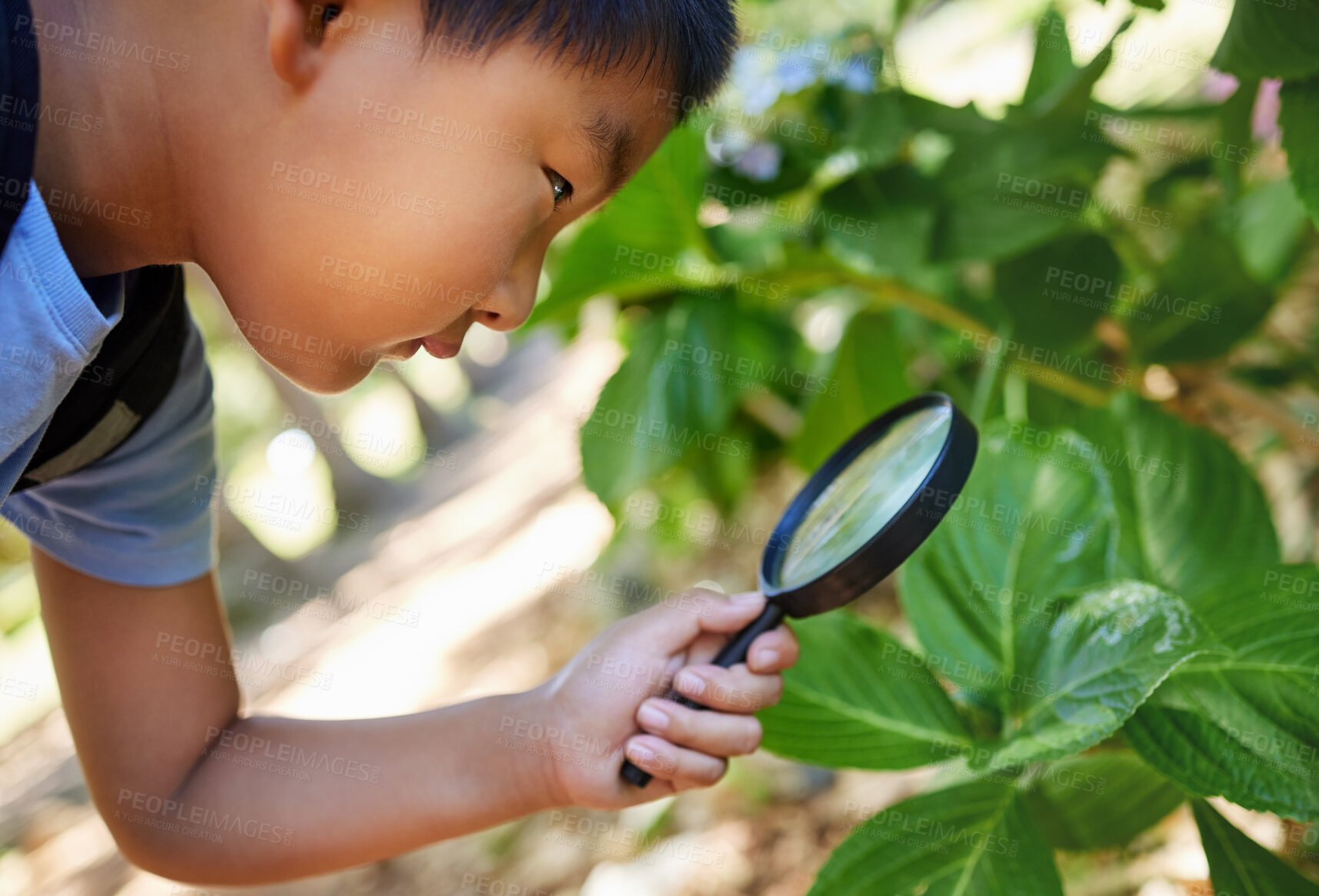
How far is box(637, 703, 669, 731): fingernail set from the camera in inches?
29.4

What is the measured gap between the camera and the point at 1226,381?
1195mm

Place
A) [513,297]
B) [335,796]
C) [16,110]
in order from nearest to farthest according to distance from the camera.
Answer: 1. [16,110]
2. [513,297]
3. [335,796]

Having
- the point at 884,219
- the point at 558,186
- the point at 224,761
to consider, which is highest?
the point at 558,186

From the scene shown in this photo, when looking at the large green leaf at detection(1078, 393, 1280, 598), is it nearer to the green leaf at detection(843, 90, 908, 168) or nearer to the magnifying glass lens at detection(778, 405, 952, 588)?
the magnifying glass lens at detection(778, 405, 952, 588)

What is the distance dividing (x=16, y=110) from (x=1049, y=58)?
1.05 metres

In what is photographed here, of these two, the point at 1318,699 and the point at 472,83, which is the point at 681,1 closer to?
the point at 472,83

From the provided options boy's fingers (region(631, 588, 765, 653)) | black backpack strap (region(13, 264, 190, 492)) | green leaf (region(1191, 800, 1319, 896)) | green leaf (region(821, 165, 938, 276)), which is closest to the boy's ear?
black backpack strap (region(13, 264, 190, 492))

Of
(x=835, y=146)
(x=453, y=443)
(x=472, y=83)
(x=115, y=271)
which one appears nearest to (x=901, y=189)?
(x=835, y=146)

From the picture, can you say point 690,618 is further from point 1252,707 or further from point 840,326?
point 840,326

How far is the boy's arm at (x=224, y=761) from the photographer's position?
2.68ft

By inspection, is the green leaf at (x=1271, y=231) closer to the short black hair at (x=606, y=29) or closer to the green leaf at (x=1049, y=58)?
the green leaf at (x=1049, y=58)

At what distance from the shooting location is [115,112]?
675mm

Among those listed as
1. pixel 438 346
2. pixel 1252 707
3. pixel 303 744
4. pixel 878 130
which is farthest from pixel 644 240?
pixel 1252 707

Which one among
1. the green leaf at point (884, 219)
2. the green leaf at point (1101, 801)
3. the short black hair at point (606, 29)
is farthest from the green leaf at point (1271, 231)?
the short black hair at point (606, 29)
